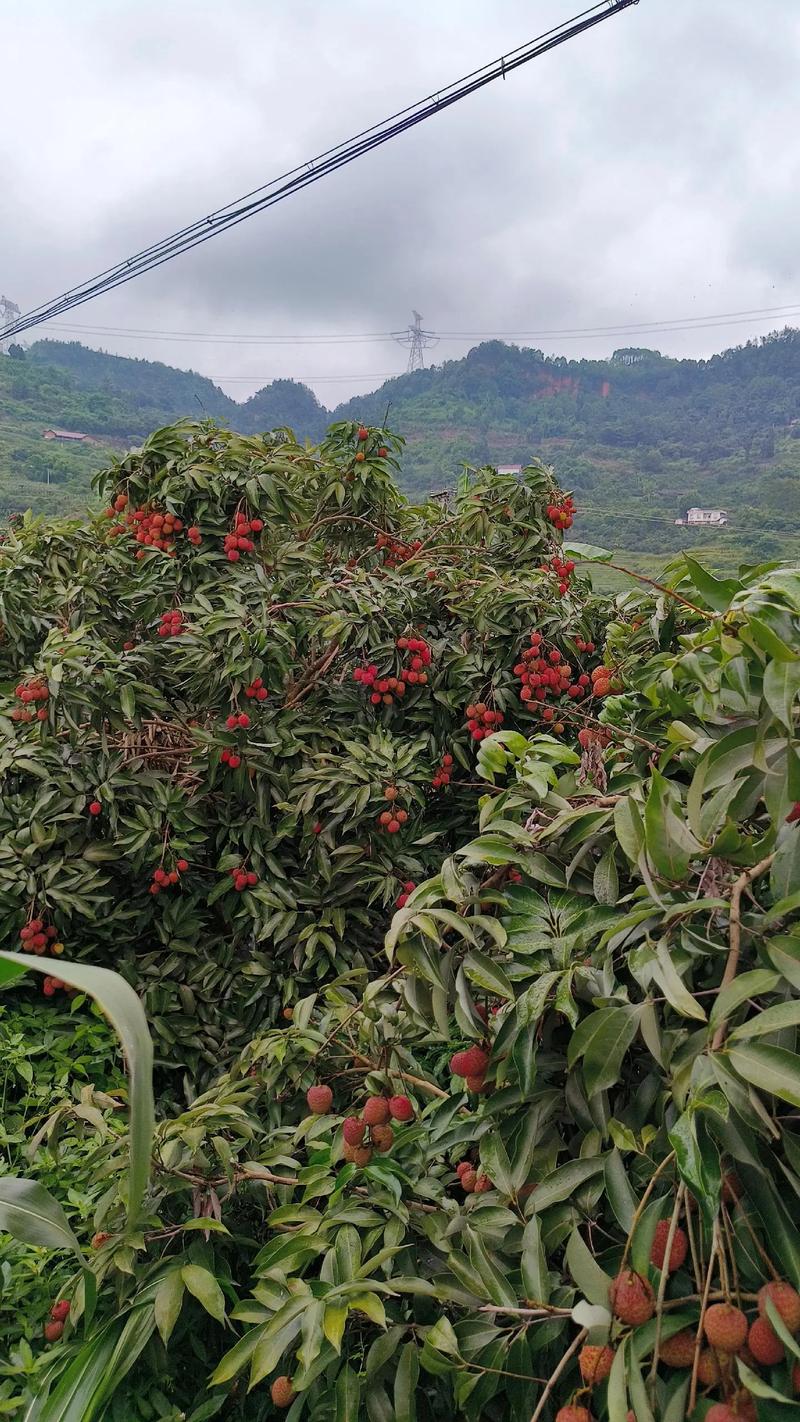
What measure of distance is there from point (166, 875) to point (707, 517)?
31.6 ft

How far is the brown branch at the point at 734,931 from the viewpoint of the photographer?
66cm

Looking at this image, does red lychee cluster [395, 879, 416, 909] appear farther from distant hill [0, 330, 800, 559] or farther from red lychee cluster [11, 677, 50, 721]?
distant hill [0, 330, 800, 559]

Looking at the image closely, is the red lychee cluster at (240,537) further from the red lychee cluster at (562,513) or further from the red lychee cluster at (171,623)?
the red lychee cluster at (562,513)

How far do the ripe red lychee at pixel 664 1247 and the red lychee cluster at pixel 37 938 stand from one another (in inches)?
66.9

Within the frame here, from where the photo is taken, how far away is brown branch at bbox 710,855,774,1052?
2.17 feet

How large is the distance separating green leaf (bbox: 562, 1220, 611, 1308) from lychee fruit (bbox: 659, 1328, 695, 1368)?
0.06 meters

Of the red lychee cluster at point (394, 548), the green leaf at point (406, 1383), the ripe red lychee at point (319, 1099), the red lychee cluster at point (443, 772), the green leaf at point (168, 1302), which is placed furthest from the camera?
the red lychee cluster at point (394, 548)

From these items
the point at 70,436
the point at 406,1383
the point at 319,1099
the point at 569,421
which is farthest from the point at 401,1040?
the point at 569,421

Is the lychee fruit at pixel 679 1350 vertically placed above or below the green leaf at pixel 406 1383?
above

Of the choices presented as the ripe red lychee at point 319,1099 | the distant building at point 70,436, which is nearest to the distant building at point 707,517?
the ripe red lychee at point 319,1099


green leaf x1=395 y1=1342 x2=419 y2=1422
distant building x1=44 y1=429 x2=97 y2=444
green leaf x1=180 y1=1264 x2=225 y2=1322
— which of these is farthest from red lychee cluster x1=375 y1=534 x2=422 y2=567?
distant building x1=44 y1=429 x2=97 y2=444

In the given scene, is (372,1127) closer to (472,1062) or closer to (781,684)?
(472,1062)

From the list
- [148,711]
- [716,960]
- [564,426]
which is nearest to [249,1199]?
[716,960]

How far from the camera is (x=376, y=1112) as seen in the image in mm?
968
